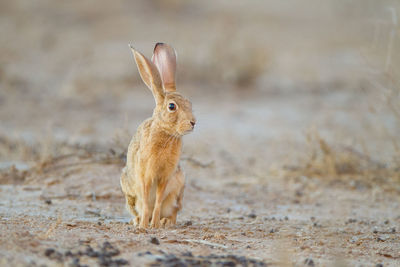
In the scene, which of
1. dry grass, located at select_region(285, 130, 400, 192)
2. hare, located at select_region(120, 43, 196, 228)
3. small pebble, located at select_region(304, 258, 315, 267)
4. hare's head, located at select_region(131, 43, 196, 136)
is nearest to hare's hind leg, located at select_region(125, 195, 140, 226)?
hare, located at select_region(120, 43, 196, 228)

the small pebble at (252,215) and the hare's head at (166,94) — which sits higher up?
the hare's head at (166,94)

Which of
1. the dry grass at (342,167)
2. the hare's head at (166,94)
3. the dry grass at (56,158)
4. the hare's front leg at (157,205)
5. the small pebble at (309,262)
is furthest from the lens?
the dry grass at (342,167)

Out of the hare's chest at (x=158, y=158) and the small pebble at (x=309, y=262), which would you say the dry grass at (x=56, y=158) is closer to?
the hare's chest at (x=158, y=158)

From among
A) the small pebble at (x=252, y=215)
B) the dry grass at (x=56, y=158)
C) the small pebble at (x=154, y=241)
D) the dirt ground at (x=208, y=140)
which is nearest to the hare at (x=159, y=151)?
the dirt ground at (x=208, y=140)

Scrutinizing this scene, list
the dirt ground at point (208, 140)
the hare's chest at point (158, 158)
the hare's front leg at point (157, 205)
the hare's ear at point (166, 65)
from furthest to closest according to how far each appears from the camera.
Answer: the hare's ear at point (166, 65), the hare's front leg at point (157, 205), the hare's chest at point (158, 158), the dirt ground at point (208, 140)

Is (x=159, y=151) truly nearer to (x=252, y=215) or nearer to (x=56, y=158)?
(x=252, y=215)

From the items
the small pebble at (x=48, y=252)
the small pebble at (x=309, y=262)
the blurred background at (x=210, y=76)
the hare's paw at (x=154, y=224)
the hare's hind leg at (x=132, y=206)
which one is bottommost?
the small pebble at (x=48, y=252)

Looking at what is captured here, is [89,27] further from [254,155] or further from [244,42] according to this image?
[254,155]

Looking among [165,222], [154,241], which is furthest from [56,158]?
[154,241]
